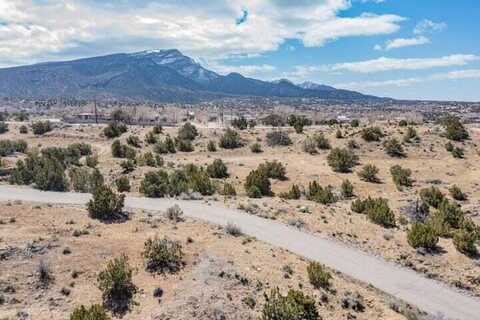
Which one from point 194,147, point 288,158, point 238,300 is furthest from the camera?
point 194,147

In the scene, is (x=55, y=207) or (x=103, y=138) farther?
(x=103, y=138)

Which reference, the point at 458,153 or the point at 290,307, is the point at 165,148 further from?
the point at 290,307

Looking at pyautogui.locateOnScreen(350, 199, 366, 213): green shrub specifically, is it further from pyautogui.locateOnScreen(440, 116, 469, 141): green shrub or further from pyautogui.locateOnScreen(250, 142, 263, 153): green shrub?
pyautogui.locateOnScreen(440, 116, 469, 141): green shrub

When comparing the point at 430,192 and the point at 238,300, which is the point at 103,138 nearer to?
the point at 430,192

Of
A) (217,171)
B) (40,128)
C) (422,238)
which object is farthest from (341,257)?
(40,128)

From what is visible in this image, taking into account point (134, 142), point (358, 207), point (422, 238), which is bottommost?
point (134, 142)

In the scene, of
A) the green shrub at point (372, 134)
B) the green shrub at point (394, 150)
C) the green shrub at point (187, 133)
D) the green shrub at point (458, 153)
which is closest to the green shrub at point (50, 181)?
the green shrub at point (187, 133)

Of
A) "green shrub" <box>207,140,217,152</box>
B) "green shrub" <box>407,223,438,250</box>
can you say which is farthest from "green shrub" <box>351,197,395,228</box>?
"green shrub" <box>207,140,217,152</box>

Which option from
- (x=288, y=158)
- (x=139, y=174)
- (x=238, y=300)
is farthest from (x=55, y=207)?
(x=288, y=158)
